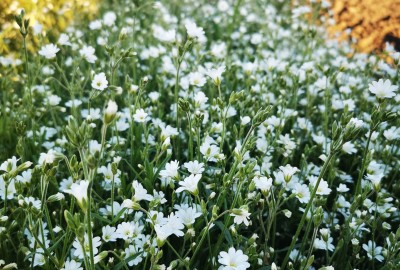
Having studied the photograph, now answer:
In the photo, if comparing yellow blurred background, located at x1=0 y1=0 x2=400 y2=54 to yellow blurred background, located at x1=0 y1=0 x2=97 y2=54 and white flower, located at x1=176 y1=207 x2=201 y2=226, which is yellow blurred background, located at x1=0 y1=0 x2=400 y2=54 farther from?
white flower, located at x1=176 y1=207 x2=201 y2=226

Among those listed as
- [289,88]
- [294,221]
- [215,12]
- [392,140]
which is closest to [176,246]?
[294,221]

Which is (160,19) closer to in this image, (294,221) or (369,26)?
(369,26)

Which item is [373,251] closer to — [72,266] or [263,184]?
[263,184]

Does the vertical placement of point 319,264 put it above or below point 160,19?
below

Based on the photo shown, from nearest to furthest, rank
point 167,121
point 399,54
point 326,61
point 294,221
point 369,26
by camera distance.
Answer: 1. point 294,221
2. point 399,54
3. point 167,121
4. point 326,61
5. point 369,26

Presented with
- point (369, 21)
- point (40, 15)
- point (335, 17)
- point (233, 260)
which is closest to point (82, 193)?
point (233, 260)

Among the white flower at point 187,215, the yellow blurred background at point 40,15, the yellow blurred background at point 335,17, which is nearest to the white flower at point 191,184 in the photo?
the white flower at point 187,215

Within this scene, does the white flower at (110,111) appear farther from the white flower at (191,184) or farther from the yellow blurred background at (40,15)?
the yellow blurred background at (40,15)

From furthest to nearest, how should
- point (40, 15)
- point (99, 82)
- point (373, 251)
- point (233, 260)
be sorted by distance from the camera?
1. point (40, 15)
2. point (99, 82)
3. point (373, 251)
4. point (233, 260)
